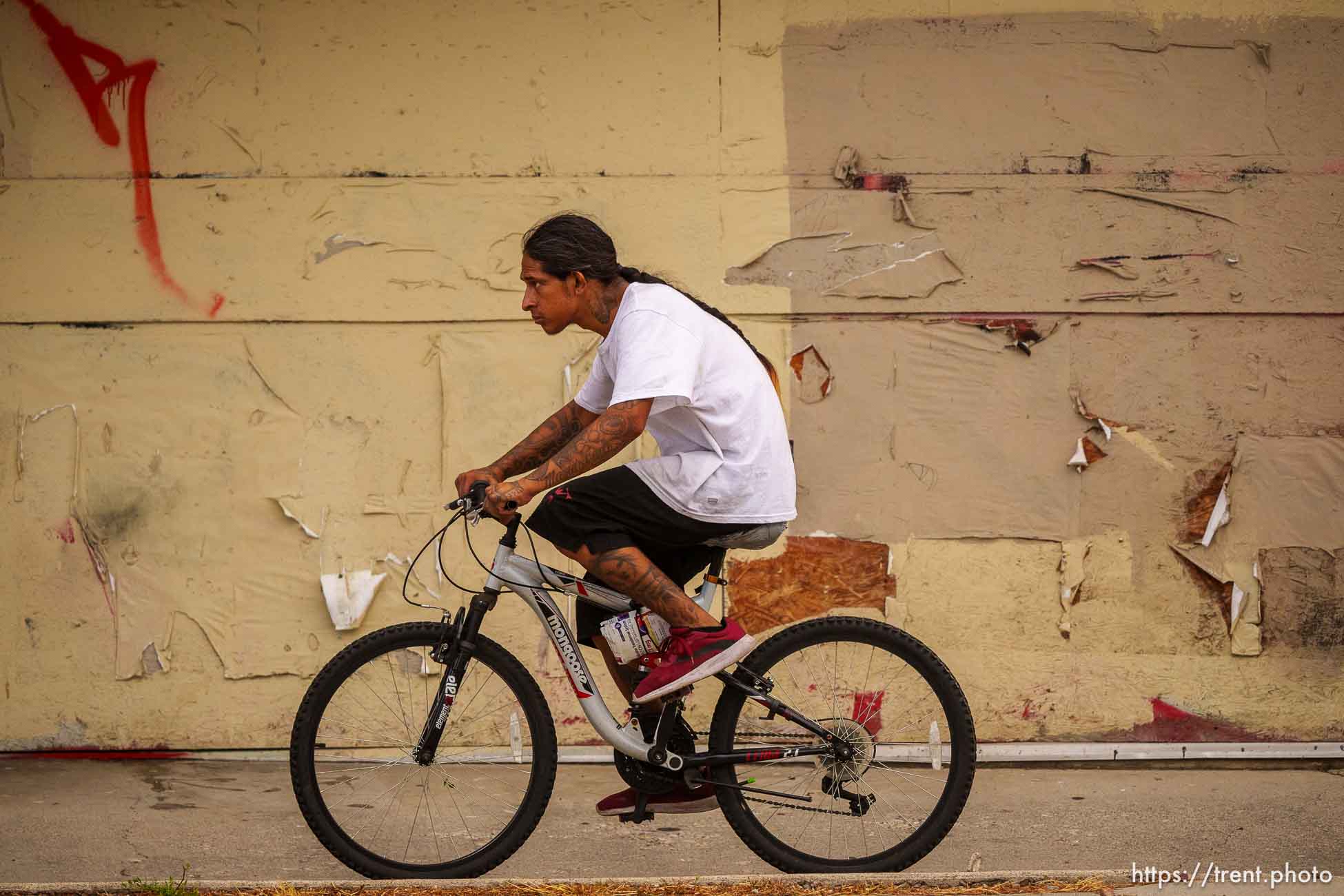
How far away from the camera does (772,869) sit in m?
4.03

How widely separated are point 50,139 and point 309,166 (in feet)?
3.34

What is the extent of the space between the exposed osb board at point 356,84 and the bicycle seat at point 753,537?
226cm

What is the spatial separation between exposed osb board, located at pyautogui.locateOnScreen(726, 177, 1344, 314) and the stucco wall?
0.01 metres

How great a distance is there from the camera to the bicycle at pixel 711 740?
11.6 feet

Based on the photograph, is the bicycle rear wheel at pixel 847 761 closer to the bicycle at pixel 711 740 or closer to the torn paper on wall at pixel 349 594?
the bicycle at pixel 711 740

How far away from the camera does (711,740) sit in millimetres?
3611

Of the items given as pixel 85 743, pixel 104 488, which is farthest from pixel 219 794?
pixel 104 488

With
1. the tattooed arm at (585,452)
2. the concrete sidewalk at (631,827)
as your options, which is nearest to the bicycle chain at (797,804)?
the concrete sidewalk at (631,827)

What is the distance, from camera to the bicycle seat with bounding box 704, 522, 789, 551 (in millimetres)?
3490

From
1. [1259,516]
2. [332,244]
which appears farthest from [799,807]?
[332,244]

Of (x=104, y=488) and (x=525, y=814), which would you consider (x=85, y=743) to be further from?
(x=525, y=814)

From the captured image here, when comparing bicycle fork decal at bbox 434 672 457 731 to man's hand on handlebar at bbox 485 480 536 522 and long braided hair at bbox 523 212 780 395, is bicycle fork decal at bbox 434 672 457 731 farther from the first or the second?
long braided hair at bbox 523 212 780 395

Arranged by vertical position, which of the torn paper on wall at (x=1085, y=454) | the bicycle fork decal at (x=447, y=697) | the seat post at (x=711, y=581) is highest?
the torn paper on wall at (x=1085, y=454)

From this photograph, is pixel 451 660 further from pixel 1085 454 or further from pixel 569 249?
pixel 1085 454
